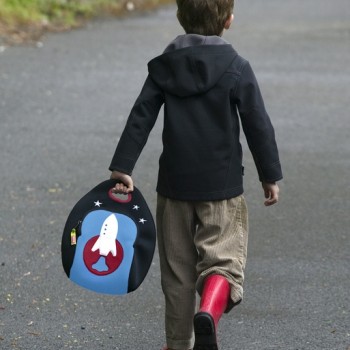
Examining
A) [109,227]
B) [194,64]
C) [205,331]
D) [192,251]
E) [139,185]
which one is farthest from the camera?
[139,185]

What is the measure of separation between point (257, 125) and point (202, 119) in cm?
22

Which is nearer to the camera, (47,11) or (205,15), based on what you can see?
(205,15)

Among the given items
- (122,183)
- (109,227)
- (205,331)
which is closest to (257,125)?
(122,183)

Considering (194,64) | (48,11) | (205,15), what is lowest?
(48,11)

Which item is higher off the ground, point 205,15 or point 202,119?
point 205,15

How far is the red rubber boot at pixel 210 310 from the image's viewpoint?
4145 millimetres

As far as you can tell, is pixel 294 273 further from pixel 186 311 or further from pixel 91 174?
pixel 91 174

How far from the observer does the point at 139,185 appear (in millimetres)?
7801

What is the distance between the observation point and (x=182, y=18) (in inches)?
171

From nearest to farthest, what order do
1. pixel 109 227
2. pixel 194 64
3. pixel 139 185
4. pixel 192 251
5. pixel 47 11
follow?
pixel 194 64 < pixel 109 227 < pixel 192 251 < pixel 139 185 < pixel 47 11

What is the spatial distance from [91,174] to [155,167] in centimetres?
50

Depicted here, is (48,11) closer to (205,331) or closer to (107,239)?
(107,239)

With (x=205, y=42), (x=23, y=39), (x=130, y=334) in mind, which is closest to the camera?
(x=205, y=42)

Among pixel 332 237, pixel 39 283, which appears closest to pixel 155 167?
pixel 332 237
